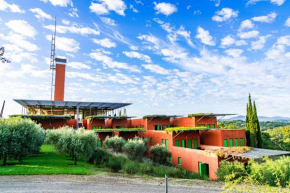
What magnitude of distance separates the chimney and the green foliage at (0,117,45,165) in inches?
1085

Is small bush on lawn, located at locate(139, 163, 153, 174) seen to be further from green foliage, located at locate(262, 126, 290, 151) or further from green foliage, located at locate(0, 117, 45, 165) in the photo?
green foliage, located at locate(262, 126, 290, 151)

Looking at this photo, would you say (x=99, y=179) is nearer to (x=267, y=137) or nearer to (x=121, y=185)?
(x=121, y=185)

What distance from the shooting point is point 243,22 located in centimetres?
2114

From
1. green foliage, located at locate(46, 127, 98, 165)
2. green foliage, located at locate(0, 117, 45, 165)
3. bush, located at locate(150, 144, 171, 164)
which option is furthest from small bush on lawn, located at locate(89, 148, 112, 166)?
bush, located at locate(150, 144, 171, 164)

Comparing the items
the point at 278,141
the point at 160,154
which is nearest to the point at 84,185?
the point at 160,154

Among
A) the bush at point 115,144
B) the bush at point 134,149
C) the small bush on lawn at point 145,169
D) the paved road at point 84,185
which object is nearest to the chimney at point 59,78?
the bush at point 115,144

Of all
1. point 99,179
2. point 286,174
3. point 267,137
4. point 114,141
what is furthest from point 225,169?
point 267,137

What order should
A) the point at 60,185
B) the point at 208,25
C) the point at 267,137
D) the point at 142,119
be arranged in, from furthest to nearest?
the point at 267,137 < the point at 142,119 < the point at 208,25 < the point at 60,185

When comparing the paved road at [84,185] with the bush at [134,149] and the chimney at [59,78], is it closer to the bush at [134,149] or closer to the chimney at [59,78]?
the bush at [134,149]

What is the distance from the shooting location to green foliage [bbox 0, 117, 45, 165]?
49.6ft

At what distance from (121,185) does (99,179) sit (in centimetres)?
211

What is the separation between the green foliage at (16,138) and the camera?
15125 millimetres

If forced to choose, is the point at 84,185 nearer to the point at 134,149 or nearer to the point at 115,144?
the point at 134,149

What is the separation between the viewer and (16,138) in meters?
15.6
